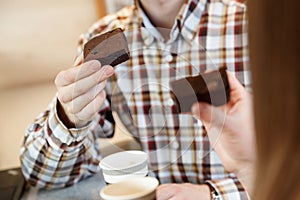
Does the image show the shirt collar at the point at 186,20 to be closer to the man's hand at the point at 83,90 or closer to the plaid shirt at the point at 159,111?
the plaid shirt at the point at 159,111

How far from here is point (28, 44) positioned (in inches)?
56.7

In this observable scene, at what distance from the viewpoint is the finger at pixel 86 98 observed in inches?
27.7

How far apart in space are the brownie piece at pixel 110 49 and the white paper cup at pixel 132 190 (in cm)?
15

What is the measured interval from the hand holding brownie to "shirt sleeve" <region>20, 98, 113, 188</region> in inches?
5.9

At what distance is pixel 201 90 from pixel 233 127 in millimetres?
88

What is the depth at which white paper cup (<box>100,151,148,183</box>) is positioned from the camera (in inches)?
26.7

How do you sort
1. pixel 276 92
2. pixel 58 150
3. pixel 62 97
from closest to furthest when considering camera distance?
pixel 276 92, pixel 62 97, pixel 58 150

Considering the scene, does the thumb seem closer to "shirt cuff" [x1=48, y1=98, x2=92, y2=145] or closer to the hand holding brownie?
the hand holding brownie

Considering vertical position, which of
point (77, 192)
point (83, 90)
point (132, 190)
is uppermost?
point (83, 90)

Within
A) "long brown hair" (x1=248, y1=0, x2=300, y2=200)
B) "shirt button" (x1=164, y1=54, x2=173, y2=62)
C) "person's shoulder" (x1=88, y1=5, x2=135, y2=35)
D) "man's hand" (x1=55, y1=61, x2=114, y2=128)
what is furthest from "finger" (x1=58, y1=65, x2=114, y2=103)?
"long brown hair" (x1=248, y1=0, x2=300, y2=200)

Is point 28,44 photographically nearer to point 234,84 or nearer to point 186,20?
point 186,20

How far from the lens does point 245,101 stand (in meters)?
0.78

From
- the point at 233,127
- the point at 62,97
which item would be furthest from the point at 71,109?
the point at 233,127

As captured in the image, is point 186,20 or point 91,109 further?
point 186,20
